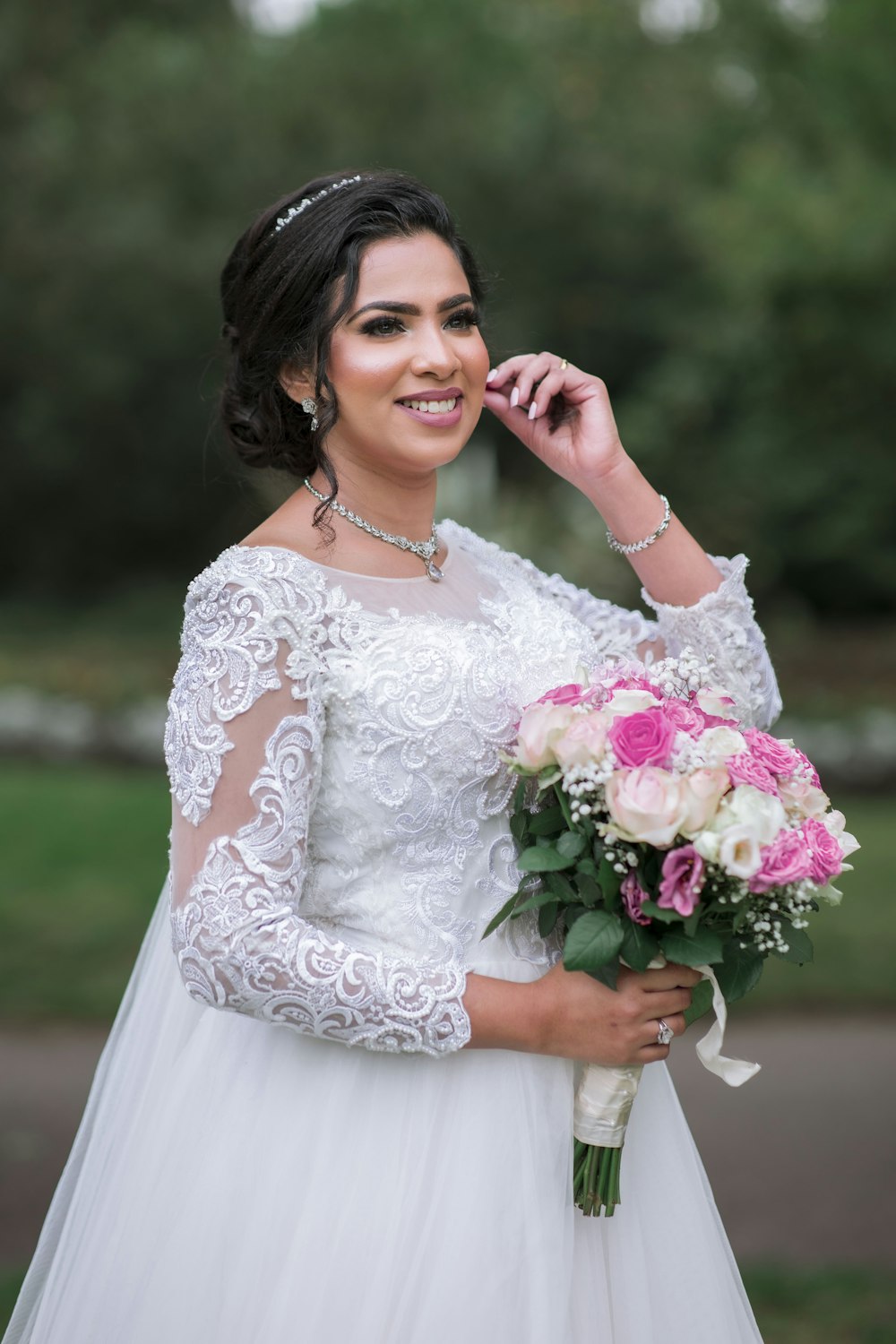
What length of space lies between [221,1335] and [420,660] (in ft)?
3.72

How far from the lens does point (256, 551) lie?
7.57 ft

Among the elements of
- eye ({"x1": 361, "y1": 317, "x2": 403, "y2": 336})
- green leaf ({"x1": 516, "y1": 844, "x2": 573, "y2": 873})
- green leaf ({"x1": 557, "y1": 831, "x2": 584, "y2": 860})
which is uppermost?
eye ({"x1": 361, "y1": 317, "x2": 403, "y2": 336})

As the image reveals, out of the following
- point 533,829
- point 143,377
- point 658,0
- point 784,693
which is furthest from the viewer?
point 658,0

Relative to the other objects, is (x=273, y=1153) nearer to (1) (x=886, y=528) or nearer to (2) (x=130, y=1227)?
(2) (x=130, y=1227)

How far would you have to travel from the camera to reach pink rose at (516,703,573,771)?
7.11 ft

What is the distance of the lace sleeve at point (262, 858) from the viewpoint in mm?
2109

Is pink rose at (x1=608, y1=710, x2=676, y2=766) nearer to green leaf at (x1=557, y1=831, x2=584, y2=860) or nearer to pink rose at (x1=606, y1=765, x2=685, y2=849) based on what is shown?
pink rose at (x1=606, y1=765, x2=685, y2=849)

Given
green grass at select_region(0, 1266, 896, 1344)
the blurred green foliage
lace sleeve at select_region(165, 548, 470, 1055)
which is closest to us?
lace sleeve at select_region(165, 548, 470, 1055)

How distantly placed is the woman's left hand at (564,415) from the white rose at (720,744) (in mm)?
824

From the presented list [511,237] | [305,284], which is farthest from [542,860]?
[511,237]

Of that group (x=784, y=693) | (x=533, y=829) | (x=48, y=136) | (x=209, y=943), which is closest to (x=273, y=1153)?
Answer: (x=209, y=943)

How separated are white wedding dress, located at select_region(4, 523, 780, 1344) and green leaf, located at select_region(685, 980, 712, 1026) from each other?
10.0 inches

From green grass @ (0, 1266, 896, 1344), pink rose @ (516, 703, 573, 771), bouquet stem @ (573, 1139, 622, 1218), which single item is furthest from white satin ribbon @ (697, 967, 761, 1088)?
green grass @ (0, 1266, 896, 1344)

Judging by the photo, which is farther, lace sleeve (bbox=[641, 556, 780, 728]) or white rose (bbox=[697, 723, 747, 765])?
lace sleeve (bbox=[641, 556, 780, 728])
